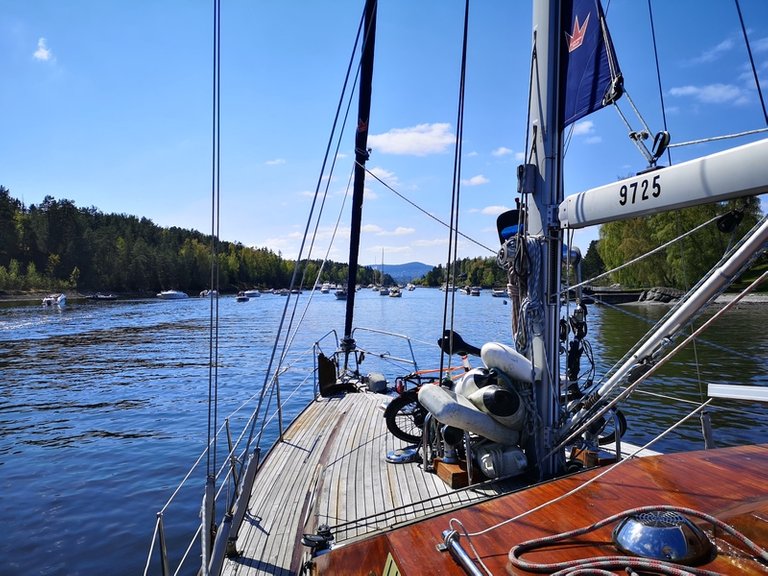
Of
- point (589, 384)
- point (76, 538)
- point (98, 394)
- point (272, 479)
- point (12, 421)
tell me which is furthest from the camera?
point (98, 394)

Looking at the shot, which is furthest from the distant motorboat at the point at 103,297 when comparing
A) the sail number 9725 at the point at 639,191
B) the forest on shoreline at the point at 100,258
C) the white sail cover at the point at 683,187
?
the sail number 9725 at the point at 639,191

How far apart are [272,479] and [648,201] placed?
5.86 meters

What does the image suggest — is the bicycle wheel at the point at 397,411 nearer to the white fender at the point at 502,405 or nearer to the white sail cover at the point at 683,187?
the white fender at the point at 502,405

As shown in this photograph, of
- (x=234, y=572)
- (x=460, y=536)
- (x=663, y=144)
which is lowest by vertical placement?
(x=234, y=572)

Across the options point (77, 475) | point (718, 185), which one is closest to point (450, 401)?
point (718, 185)

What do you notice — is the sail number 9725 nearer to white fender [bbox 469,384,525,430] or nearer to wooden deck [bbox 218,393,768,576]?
wooden deck [bbox 218,393,768,576]

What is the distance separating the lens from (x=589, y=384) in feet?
21.1

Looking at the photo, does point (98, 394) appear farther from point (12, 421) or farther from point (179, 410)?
point (179, 410)

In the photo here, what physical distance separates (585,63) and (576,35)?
1.24 feet

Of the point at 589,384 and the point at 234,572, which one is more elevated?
the point at 589,384

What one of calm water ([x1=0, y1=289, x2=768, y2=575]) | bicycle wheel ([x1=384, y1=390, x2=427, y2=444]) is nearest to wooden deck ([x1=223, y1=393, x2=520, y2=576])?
bicycle wheel ([x1=384, y1=390, x2=427, y2=444])

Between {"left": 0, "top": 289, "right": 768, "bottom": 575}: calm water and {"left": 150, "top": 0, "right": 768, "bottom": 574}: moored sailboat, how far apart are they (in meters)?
2.96

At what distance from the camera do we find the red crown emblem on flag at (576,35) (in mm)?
5129

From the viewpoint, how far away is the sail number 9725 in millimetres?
3771
